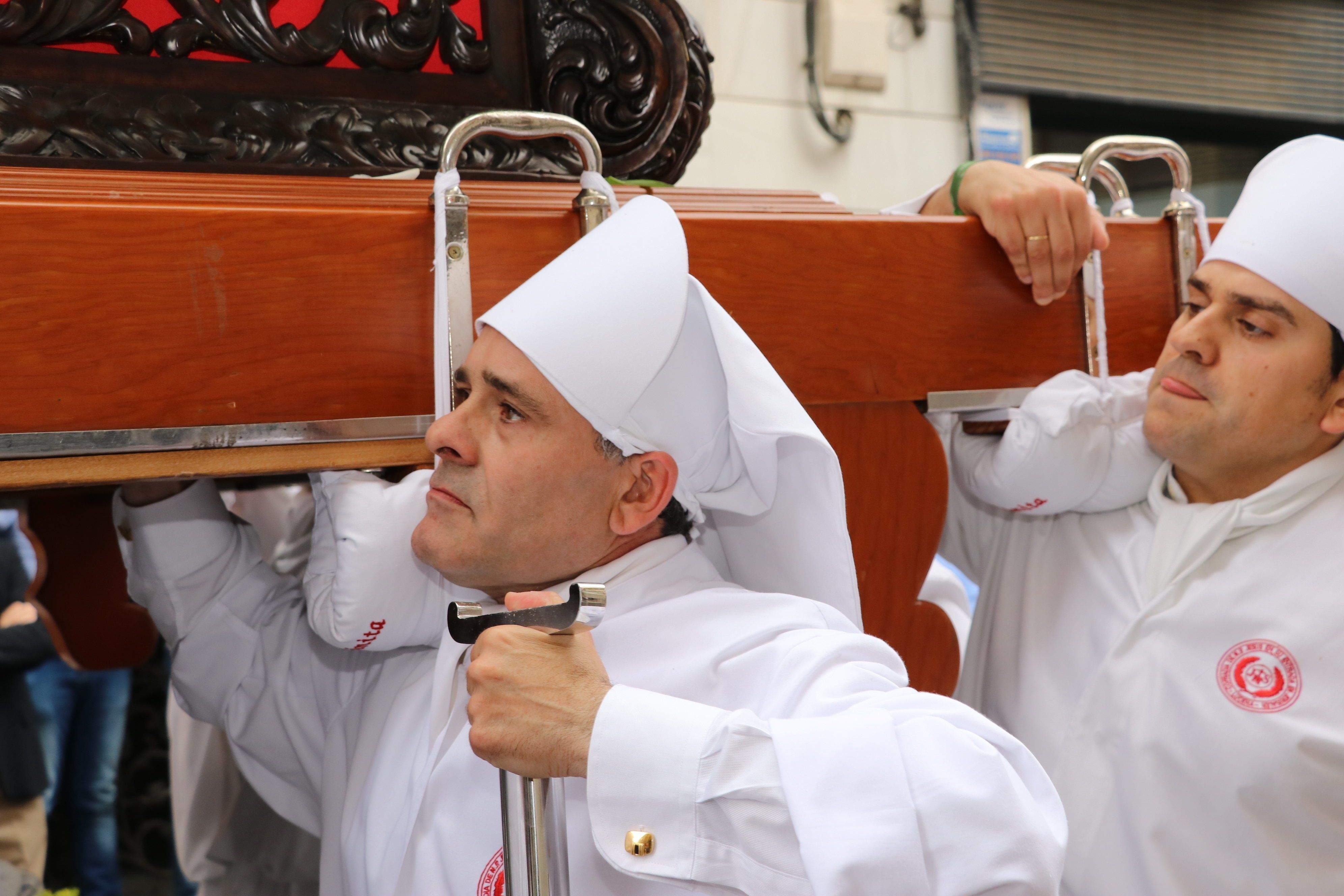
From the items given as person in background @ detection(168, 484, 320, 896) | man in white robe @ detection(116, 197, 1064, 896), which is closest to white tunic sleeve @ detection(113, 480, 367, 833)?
man in white robe @ detection(116, 197, 1064, 896)

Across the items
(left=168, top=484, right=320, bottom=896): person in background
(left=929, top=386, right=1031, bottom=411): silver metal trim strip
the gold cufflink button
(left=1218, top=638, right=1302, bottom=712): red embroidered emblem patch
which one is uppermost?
(left=929, top=386, right=1031, bottom=411): silver metal trim strip

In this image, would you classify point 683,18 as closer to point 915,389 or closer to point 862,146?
point 915,389

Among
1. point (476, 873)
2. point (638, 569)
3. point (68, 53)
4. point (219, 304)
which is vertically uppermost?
point (68, 53)

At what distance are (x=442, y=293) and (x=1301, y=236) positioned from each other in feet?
4.17

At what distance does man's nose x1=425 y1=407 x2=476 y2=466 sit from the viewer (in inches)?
47.5

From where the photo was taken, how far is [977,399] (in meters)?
1.56

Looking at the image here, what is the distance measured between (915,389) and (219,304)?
0.84 metres

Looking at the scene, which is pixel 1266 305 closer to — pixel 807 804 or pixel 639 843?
pixel 807 804

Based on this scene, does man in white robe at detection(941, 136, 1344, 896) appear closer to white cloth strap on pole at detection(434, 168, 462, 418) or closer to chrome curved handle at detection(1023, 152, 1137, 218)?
chrome curved handle at detection(1023, 152, 1137, 218)

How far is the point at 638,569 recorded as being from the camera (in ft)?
4.72

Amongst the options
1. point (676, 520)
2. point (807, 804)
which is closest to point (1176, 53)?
point (676, 520)

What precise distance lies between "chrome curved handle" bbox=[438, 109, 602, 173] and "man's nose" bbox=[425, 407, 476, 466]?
262 mm

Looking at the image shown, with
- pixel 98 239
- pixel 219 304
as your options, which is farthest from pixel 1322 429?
pixel 98 239

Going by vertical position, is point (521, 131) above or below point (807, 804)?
above
